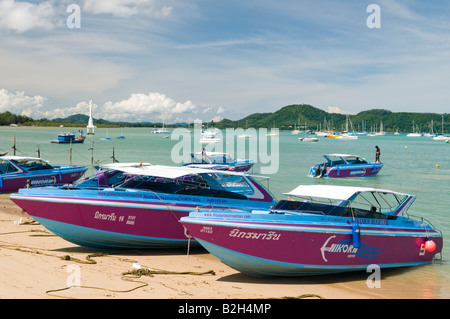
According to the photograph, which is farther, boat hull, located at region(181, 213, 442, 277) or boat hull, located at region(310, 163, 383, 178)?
boat hull, located at region(310, 163, 383, 178)

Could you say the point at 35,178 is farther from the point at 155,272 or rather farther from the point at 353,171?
the point at 353,171

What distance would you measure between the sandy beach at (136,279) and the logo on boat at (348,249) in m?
0.70

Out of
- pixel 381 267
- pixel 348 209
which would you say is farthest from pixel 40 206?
pixel 381 267

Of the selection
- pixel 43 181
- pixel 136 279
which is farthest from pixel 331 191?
pixel 43 181

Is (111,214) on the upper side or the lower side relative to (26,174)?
lower

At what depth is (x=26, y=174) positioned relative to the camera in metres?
23.4

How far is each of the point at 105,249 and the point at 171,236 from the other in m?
1.88

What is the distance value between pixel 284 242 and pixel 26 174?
17.8m

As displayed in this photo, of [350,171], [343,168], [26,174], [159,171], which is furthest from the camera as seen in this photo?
[350,171]

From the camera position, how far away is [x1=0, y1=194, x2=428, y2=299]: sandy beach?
347 inches

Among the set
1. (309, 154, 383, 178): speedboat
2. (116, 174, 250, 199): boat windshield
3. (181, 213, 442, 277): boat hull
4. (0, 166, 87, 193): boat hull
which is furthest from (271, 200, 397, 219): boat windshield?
(309, 154, 383, 178): speedboat

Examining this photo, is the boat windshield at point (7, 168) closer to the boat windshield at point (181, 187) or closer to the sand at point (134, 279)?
the sand at point (134, 279)

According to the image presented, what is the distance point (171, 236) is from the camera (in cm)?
1245

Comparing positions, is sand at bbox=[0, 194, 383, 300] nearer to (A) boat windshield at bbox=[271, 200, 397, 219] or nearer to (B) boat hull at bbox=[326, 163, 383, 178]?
(A) boat windshield at bbox=[271, 200, 397, 219]
